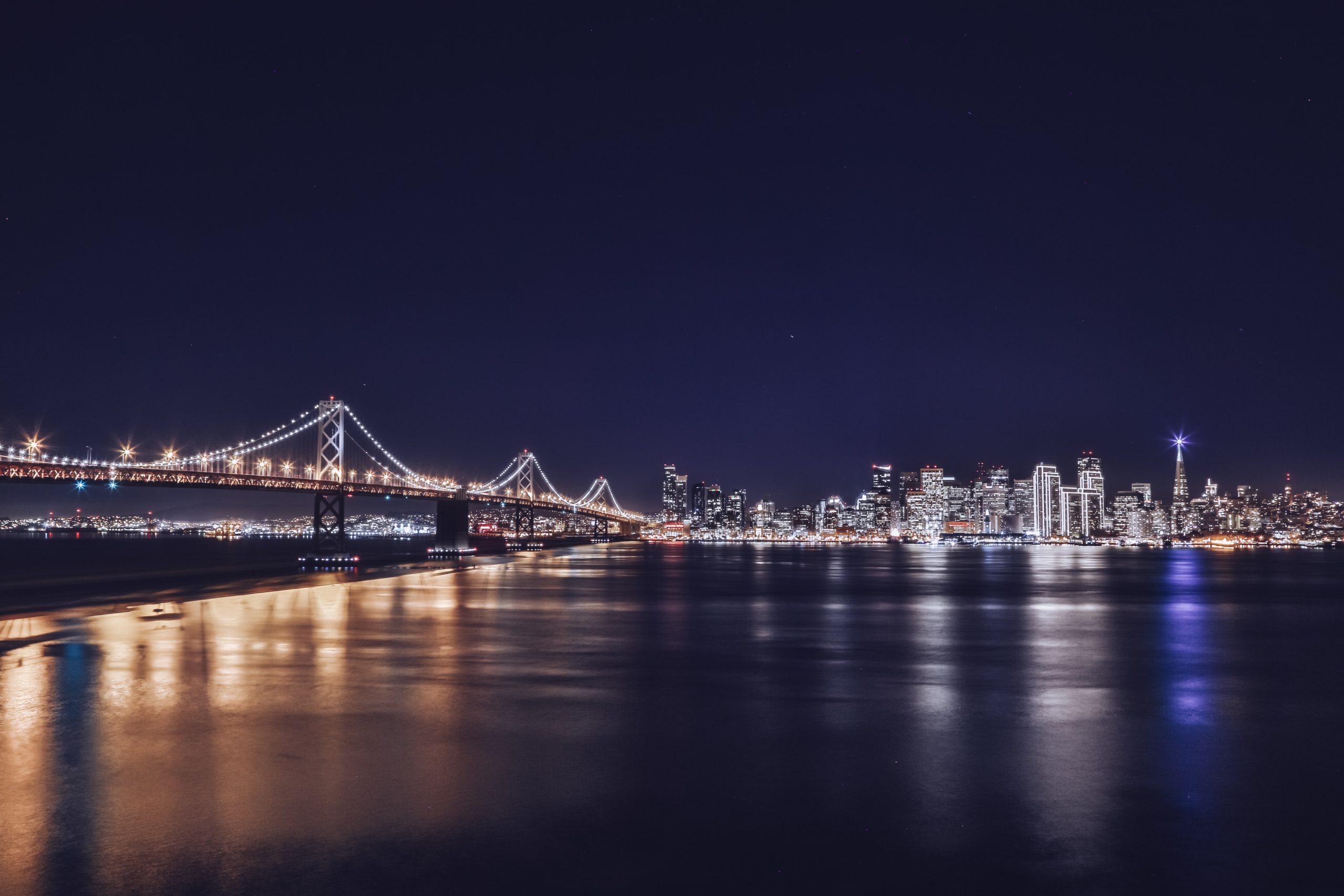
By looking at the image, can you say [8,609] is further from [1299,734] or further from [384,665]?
[1299,734]

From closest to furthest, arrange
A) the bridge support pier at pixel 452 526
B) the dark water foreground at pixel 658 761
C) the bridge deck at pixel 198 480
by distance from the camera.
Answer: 1. the dark water foreground at pixel 658 761
2. the bridge deck at pixel 198 480
3. the bridge support pier at pixel 452 526

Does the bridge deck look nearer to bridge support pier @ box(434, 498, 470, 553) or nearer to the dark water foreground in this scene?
bridge support pier @ box(434, 498, 470, 553)

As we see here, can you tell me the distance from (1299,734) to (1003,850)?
8.21m

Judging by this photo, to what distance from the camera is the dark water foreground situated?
7.79 meters

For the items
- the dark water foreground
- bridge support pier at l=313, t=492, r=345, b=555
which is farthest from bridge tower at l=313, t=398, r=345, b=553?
the dark water foreground

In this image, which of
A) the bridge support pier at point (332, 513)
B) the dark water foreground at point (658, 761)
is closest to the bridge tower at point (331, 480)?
the bridge support pier at point (332, 513)

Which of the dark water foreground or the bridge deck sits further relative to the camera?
the bridge deck

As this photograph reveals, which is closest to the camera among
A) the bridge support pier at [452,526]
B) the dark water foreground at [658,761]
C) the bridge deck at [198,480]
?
the dark water foreground at [658,761]

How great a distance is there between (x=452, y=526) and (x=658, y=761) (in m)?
78.2

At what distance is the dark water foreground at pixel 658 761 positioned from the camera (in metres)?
7.79

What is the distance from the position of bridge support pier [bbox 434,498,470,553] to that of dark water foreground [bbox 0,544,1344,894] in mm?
59550

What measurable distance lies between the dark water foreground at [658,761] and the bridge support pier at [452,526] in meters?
59.5

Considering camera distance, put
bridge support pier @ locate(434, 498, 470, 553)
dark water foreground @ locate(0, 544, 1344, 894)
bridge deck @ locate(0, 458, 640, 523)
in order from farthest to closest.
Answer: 1. bridge support pier @ locate(434, 498, 470, 553)
2. bridge deck @ locate(0, 458, 640, 523)
3. dark water foreground @ locate(0, 544, 1344, 894)

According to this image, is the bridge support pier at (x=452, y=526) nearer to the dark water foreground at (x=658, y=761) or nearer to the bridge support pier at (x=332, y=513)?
the bridge support pier at (x=332, y=513)
